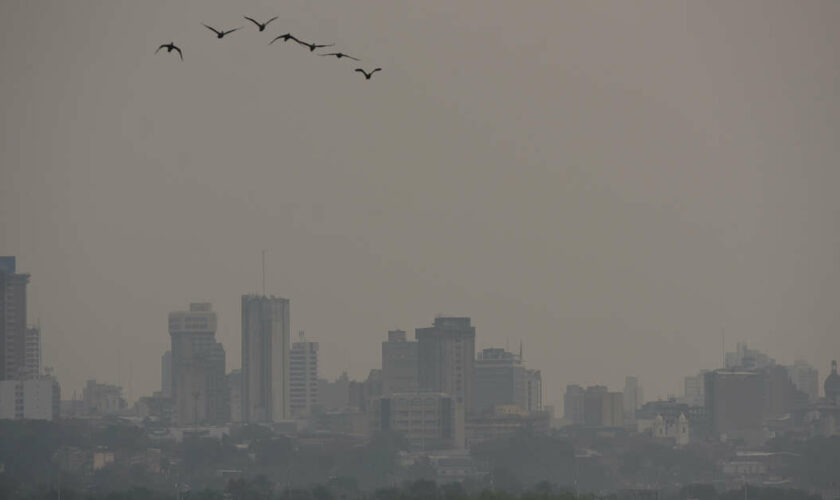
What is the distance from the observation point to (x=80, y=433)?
650 feet

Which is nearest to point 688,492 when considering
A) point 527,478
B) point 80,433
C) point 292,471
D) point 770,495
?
point 770,495

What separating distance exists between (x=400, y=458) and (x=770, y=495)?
190ft

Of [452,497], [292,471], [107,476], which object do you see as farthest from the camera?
[292,471]

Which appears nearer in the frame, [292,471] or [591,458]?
[292,471]

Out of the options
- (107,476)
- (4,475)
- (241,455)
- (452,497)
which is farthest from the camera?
(241,455)

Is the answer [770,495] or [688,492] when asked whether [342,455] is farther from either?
[770,495]

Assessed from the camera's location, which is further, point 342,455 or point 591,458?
point 591,458

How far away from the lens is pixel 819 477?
173500 millimetres

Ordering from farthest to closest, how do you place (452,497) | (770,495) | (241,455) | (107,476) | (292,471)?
(241,455) < (292,471) < (107,476) < (770,495) < (452,497)

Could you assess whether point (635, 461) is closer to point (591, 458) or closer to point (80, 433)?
point (591, 458)

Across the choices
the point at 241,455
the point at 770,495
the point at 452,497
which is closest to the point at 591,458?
the point at 241,455

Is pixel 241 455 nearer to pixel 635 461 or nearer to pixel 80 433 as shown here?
pixel 80 433

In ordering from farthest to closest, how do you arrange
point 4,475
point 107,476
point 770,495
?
point 107,476, point 4,475, point 770,495

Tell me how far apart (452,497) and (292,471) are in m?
66.2
